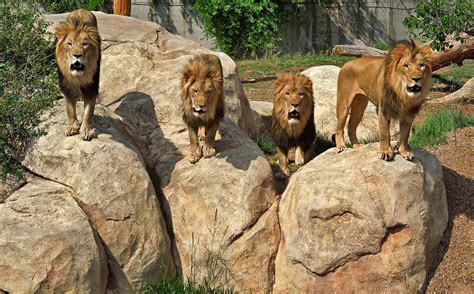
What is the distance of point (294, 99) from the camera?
27.0ft

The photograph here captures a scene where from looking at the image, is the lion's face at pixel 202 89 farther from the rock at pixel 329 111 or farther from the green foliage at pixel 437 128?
the rock at pixel 329 111

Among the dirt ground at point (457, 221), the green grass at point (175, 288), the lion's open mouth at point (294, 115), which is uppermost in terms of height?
the lion's open mouth at point (294, 115)

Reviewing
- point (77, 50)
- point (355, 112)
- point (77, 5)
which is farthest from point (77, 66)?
point (77, 5)

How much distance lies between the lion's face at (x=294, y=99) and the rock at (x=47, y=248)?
9.22 feet

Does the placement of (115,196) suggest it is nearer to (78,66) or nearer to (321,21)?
(78,66)

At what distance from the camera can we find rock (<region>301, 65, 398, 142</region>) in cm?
1068

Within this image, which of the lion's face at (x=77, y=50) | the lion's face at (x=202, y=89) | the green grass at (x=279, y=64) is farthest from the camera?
the green grass at (x=279, y=64)

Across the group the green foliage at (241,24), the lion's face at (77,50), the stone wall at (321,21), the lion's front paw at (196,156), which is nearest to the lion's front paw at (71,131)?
the lion's face at (77,50)

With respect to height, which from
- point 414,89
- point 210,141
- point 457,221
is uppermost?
point 414,89

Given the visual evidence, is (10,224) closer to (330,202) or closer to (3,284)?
(3,284)

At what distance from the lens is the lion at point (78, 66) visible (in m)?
6.80

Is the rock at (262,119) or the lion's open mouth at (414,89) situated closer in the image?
the lion's open mouth at (414,89)

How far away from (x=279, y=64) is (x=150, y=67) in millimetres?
7052

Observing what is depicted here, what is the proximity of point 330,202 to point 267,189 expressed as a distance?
33.2 inches
